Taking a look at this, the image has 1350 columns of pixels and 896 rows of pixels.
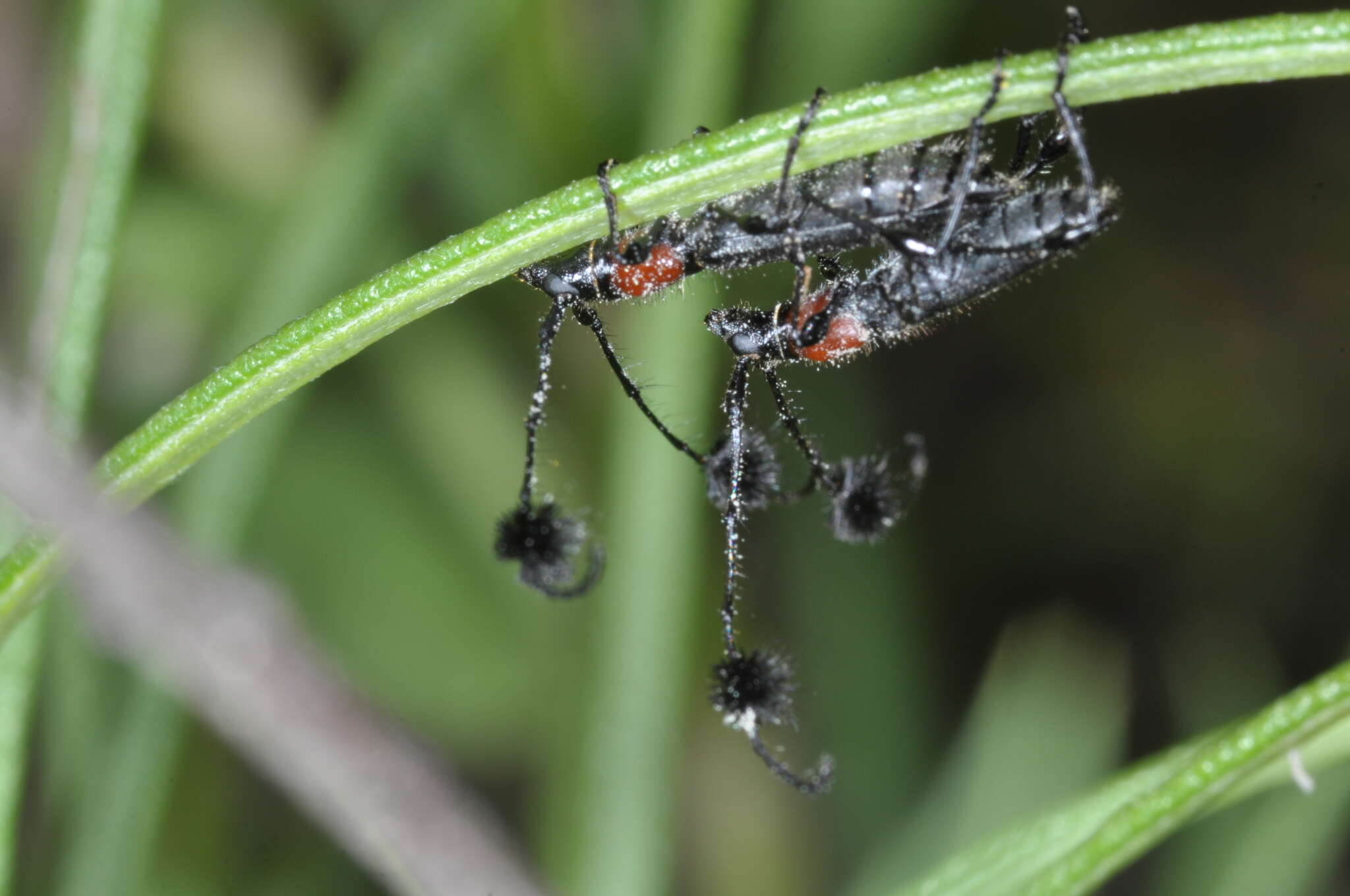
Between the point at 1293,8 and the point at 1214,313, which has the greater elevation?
the point at 1293,8

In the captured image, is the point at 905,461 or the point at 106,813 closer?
the point at 106,813

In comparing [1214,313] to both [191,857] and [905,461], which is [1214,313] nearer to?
[905,461]

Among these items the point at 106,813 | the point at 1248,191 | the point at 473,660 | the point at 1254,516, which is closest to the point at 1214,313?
the point at 1248,191

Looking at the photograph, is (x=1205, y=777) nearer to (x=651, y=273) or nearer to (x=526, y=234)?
(x=526, y=234)

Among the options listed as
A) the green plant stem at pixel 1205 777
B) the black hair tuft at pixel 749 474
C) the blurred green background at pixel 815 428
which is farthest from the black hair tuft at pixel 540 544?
the green plant stem at pixel 1205 777

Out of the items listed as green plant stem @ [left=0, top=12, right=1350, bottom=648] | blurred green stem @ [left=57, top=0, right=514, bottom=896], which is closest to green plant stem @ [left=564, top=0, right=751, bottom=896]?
blurred green stem @ [left=57, top=0, right=514, bottom=896]

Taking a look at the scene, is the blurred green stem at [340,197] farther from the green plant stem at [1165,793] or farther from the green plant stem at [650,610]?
the green plant stem at [1165,793]
